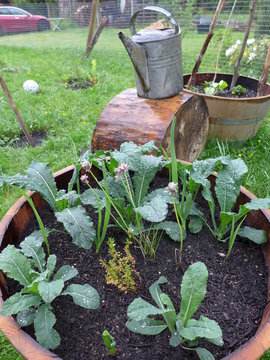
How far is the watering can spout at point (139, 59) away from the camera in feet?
6.36

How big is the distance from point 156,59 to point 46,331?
165 centimetres

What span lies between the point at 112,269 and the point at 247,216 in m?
0.61

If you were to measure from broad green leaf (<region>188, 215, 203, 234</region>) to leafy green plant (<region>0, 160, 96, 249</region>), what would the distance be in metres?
0.43

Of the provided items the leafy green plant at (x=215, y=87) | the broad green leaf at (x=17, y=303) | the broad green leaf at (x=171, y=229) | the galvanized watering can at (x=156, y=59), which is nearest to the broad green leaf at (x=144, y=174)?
the broad green leaf at (x=171, y=229)

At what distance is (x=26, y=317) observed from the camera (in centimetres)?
95

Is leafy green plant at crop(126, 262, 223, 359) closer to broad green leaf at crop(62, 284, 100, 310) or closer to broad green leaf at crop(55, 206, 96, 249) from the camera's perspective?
broad green leaf at crop(62, 284, 100, 310)

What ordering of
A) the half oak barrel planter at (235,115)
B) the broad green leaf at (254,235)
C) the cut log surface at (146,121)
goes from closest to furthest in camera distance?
the broad green leaf at (254,235) < the cut log surface at (146,121) < the half oak barrel planter at (235,115)

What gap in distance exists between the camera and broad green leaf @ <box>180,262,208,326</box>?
884mm

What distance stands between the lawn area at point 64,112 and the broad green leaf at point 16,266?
510 millimetres

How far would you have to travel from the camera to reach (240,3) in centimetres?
546

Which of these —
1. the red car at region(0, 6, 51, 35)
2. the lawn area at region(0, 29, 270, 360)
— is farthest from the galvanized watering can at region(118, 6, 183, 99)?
the red car at region(0, 6, 51, 35)

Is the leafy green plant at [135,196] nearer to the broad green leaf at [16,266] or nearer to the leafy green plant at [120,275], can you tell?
the leafy green plant at [120,275]

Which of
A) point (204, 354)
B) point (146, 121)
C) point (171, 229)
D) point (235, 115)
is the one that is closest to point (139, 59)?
point (146, 121)

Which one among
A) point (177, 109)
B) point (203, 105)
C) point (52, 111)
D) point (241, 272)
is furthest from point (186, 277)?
point (52, 111)
